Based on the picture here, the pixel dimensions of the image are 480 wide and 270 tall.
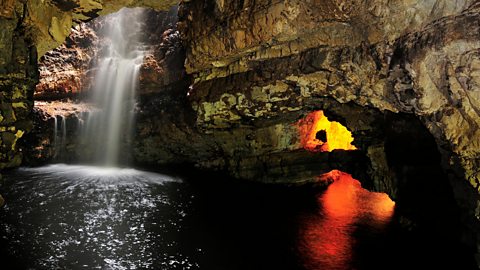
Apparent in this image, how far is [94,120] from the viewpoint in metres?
14.4

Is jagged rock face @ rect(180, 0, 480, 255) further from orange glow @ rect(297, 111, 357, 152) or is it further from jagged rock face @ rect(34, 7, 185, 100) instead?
jagged rock face @ rect(34, 7, 185, 100)

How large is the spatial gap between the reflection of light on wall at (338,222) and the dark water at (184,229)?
0.03 m

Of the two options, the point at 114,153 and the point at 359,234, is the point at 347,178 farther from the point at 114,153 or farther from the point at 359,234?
the point at 114,153

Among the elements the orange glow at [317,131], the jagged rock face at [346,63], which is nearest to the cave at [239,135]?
the jagged rock face at [346,63]

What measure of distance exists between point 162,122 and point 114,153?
8.96 feet

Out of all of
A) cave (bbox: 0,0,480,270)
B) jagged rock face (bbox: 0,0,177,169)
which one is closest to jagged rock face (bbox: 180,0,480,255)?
cave (bbox: 0,0,480,270)

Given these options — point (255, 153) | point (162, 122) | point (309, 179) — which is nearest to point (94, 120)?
point (162, 122)

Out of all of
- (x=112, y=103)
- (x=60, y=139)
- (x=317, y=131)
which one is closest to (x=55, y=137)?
(x=60, y=139)

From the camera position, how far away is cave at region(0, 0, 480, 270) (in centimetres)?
620

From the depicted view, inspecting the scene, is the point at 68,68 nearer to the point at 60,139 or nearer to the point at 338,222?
the point at 60,139

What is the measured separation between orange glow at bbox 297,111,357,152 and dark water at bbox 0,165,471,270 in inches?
100

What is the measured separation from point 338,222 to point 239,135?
5.02 m

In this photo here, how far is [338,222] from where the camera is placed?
1000 cm

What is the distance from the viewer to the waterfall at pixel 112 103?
1423 cm
